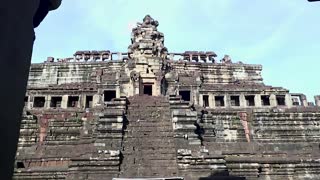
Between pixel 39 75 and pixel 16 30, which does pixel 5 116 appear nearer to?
pixel 16 30

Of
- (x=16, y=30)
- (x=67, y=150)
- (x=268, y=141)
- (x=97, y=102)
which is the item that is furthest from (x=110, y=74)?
(x=16, y=30)

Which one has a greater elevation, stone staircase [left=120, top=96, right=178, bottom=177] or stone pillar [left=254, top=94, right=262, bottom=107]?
stone pillar [left=254, top=94, right=262, bottom=107]

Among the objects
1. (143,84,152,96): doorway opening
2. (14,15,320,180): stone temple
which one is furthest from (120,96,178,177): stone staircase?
(143,84,152,96): doorway opening

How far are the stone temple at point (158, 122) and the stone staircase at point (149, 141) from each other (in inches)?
1.9

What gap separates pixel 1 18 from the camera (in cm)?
305

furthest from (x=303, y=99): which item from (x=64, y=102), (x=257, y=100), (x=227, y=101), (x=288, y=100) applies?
A: (x=64, y=102)

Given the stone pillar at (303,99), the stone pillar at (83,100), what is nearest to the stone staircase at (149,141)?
the stone pillar at (83,100)

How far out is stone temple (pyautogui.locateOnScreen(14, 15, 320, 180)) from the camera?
1666cm

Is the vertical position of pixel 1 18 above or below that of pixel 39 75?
below

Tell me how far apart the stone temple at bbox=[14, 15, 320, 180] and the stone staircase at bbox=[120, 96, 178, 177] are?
49 mm

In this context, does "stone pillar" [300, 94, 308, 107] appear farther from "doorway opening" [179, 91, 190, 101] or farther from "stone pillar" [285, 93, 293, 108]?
"doorway opening" [179, 91, 190, 101]

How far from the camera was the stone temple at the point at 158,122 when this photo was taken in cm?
1666

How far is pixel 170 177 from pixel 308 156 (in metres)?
9.67

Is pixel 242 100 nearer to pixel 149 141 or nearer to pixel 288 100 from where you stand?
pixel 288 100
